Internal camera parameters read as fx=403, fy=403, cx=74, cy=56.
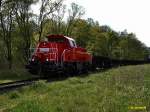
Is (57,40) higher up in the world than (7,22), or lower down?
lower down

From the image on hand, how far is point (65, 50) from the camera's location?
28219mm

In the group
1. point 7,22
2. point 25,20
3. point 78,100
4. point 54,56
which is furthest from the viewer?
point 25,20

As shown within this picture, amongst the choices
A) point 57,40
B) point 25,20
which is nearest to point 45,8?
point 25,20

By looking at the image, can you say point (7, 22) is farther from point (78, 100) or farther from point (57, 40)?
point (78, 100)

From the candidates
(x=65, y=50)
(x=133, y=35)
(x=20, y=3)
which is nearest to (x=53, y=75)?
(x=65, y=50)

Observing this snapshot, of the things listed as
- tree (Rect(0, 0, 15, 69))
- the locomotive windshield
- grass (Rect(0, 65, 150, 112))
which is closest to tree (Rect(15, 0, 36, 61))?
tree (Rect(0, 0, 15, 69))

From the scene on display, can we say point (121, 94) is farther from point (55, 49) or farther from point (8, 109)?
point (55, 49)

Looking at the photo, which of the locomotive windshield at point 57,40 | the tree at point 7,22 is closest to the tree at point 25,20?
the tree at point 7,22

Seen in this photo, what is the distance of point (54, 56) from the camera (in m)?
27.4

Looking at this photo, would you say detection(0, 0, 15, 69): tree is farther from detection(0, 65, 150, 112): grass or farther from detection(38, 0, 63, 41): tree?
detection(0, 65, 150, 112): grass

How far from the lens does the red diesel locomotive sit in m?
27.1

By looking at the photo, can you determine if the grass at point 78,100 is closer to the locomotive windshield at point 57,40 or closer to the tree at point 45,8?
the locomotive windshield at point 57,40

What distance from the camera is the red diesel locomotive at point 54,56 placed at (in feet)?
88.8

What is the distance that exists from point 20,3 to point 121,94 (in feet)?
113
